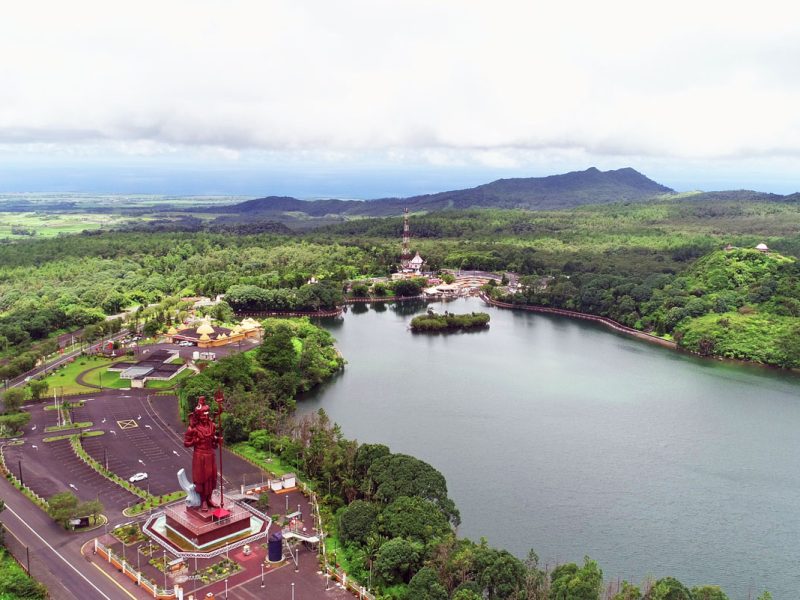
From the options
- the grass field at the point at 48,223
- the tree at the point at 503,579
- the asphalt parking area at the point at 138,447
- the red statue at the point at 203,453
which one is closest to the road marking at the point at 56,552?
the red statue at the point at 203,453

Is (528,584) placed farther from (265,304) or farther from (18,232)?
(18,232)

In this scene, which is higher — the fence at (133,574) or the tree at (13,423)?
the tree at (13,423)

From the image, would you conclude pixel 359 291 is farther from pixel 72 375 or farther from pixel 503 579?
pixel 503 579

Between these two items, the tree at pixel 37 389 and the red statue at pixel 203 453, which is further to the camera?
the tree at pixel 37 389

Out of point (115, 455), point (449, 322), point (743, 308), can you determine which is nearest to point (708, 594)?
point (115, 455)

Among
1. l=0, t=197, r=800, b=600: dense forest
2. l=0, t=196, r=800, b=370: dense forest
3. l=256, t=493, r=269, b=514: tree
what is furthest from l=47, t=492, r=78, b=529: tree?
l=0, t=196, r=800, b=370: dense forest

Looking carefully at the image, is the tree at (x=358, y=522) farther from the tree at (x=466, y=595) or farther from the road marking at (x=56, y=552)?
the road marking at (x=56, y=552)

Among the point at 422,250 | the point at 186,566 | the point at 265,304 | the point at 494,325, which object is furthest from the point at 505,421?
the point at 422,250
